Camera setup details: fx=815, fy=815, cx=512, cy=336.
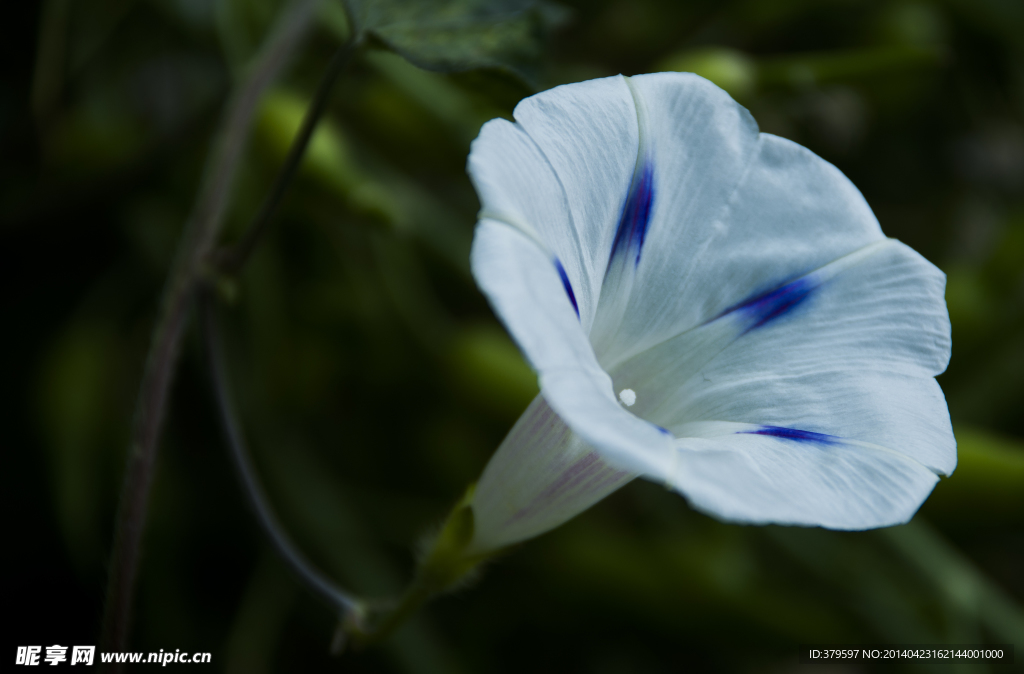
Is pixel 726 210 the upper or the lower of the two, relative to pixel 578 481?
upper

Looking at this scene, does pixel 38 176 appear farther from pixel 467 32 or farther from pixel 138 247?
pixel 467 32

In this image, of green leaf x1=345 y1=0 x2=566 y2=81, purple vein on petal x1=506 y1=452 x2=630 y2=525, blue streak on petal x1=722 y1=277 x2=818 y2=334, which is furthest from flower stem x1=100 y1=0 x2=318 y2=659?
blue streak on petal x1=722 y1=277 x2=818 y2=334

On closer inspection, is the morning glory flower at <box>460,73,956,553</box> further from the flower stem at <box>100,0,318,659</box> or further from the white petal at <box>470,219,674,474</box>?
the flower stem at <box>100,0,318,659</box>

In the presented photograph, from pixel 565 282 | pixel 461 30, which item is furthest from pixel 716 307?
pixel 461 30

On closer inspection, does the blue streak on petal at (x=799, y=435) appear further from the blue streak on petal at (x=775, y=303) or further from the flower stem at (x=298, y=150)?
the flower stem at (x=298, y=150)

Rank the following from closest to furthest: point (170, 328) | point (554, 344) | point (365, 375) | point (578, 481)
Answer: point (554, 344)
point (578, 481)
point (170, 328)
point (365, 375)

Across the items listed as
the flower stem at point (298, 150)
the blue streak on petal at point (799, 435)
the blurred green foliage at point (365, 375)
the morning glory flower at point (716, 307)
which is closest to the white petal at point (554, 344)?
the morning glory flower at point (716, 307)

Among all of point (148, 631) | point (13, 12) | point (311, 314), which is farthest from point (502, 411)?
point (13, 12)

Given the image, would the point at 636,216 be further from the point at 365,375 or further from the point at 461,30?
the point at 365,375
